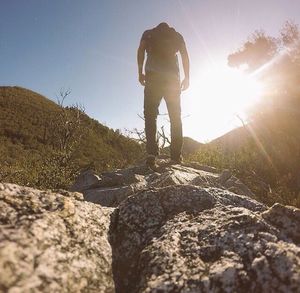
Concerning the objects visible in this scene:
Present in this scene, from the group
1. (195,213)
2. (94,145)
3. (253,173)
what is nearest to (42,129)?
(94,145)

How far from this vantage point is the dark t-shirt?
6.79m

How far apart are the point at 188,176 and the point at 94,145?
3464cm

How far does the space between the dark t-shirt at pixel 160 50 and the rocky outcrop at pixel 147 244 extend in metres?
4.15

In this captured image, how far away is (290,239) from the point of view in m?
2.30

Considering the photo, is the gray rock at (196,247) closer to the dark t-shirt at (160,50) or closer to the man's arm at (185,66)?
the dark t-shirt at (160,50)

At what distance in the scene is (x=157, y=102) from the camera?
6746mm

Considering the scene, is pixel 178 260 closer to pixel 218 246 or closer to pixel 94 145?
pixel 218 246

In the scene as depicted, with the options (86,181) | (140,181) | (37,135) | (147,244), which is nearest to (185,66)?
(140,181)

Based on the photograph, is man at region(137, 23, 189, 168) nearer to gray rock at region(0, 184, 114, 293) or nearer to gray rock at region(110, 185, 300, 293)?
gray rock at region(110, 185, 300, 293)

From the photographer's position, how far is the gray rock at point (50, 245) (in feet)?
5.43

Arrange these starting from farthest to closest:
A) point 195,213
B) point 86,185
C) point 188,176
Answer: point 86,185 → point 188,176 → point 195,213

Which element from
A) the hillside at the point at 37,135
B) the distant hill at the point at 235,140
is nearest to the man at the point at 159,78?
the distant hill at the point at 235,140

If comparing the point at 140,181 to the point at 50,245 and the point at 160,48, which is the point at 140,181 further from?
the point at 50,245

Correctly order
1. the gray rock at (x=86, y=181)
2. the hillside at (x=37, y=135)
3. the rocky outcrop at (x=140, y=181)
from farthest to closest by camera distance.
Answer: the hillside at (x=37, y=135)
the gray rock at (x=86, y=181)
the rocky outcrop at (x=140, y=181)
